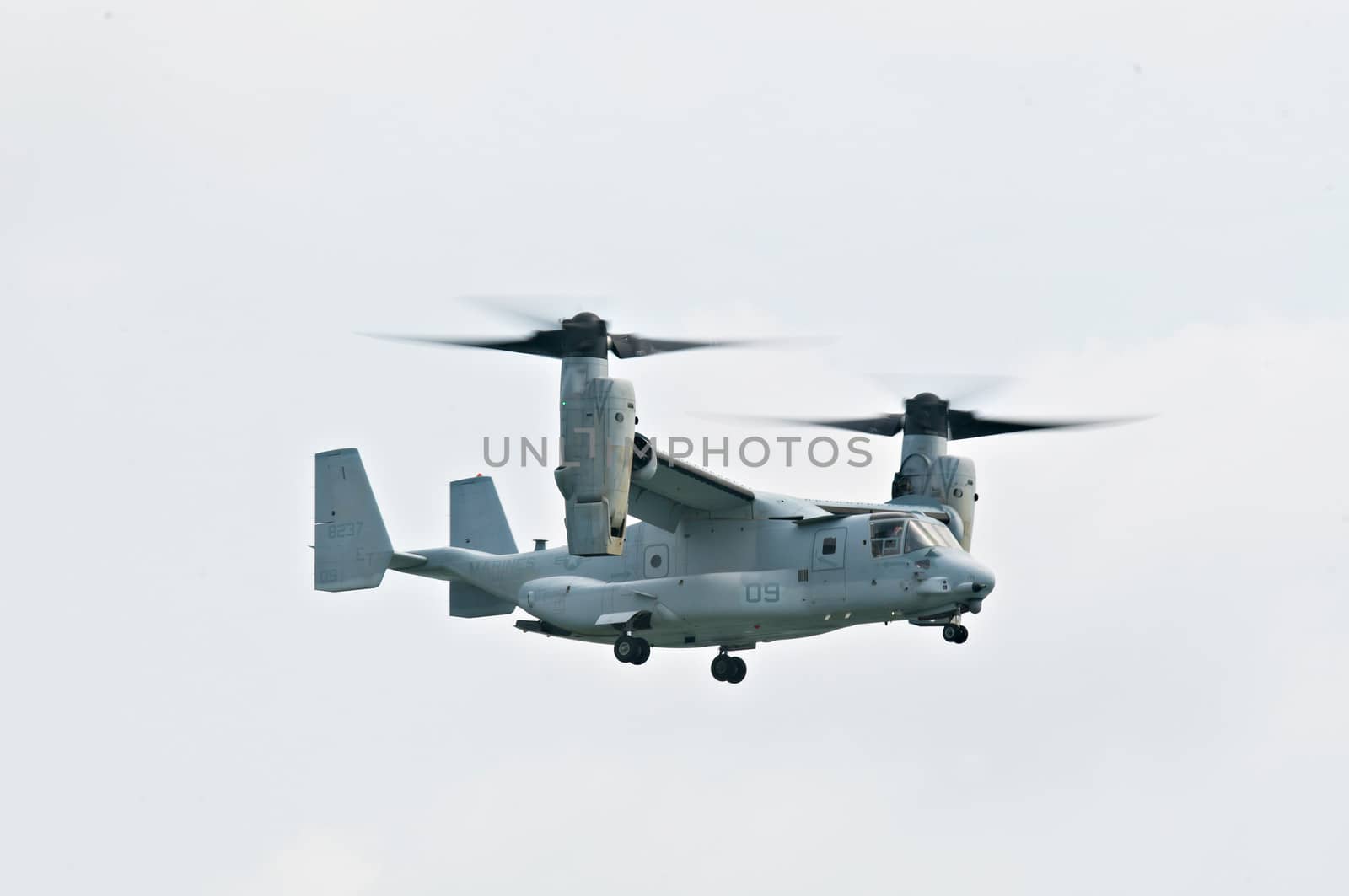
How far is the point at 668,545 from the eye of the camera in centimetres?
4253

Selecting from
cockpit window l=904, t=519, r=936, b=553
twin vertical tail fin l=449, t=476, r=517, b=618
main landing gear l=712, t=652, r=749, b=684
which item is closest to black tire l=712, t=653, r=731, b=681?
main landing gear l=712, t=652, r=749, b=684

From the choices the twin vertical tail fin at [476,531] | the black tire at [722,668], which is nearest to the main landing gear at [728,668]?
the black tire at [722,668]

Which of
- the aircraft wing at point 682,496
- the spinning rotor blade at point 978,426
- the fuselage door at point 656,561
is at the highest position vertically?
the spinning rotor blade at point 978,426

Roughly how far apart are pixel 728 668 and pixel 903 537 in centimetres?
561

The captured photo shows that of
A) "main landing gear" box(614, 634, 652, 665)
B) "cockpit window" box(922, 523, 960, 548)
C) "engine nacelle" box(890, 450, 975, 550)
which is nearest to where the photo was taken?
"cockpit window" box(922, 523, 960, 548)

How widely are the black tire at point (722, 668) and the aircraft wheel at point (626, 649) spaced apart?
2952 mm

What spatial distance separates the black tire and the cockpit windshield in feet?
16.6

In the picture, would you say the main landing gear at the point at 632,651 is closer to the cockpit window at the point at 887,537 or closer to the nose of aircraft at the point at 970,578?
the cockpit window at the point at 887,537

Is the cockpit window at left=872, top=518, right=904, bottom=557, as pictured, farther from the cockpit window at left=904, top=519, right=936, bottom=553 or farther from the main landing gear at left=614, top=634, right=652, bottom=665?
the main landing gear at left=614, top=634, right=652, bottom=665

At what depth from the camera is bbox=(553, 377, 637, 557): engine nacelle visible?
3709 centimetres

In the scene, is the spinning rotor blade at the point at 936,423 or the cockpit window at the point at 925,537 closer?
the cockpit window at the point at 925,537

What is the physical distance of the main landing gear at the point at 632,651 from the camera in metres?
41.6

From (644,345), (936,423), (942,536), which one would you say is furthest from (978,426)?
(644,345)

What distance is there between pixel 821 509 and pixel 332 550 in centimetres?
1041
